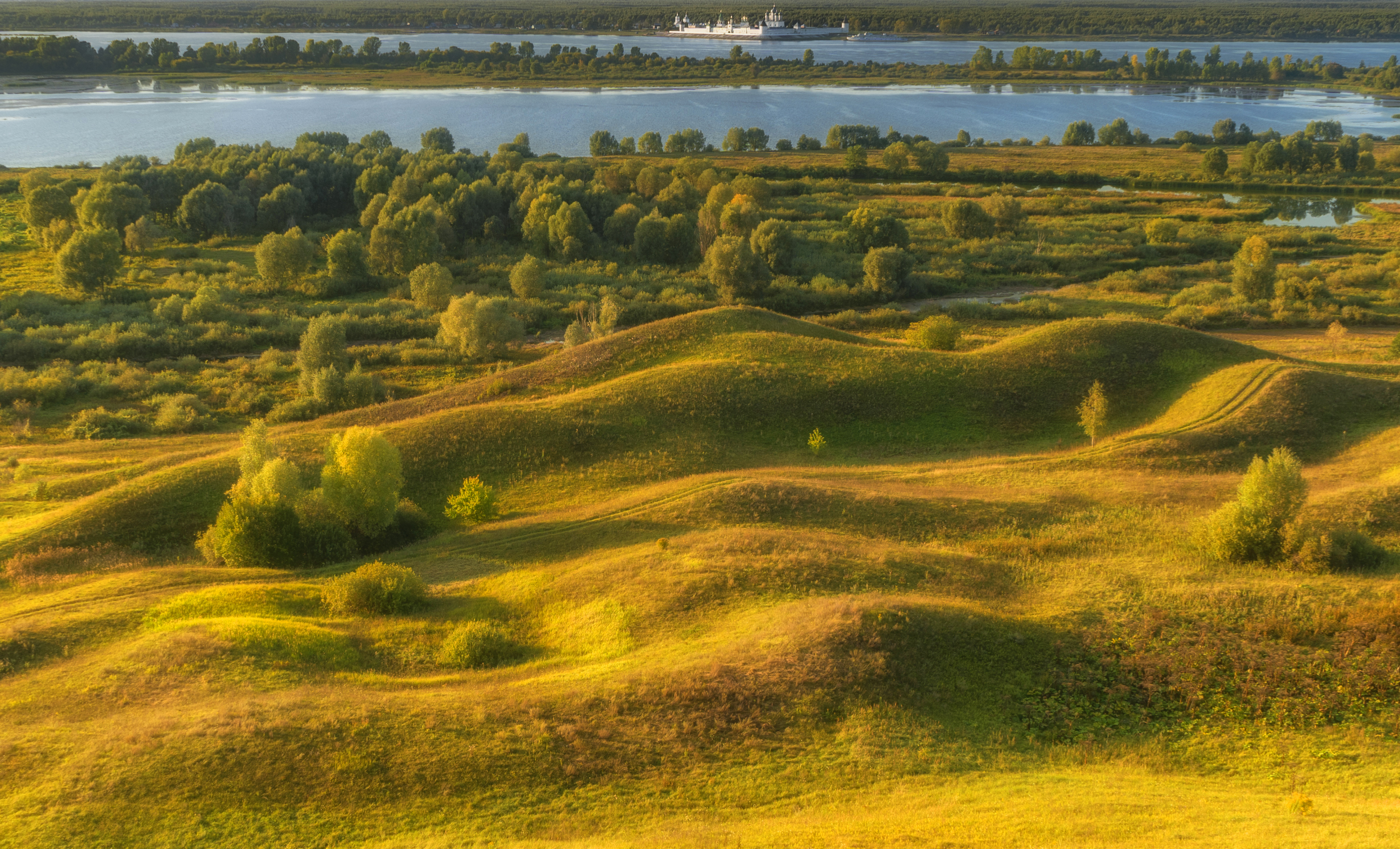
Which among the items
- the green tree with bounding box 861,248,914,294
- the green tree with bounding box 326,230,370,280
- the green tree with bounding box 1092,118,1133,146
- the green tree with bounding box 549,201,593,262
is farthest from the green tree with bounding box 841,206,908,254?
the green tree with bounding box 1092,118,1133,146

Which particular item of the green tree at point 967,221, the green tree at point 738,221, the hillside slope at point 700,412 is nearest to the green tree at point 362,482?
the hillside slope at point 700,412

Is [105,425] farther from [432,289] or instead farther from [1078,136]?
[1078,136]

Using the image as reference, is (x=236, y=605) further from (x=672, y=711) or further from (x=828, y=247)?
(x=828, y=247)

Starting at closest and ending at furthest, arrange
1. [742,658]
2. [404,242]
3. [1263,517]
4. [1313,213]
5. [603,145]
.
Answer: [742,658]
[1263,517]
[404,242]
[1313,213]
[603,145]

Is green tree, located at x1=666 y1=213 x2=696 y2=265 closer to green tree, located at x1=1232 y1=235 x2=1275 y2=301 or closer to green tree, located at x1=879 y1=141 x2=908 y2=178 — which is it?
green tree, located at x1=1232 y1=235 x2=1275 y2=301

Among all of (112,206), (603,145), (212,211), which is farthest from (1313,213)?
(112,206)

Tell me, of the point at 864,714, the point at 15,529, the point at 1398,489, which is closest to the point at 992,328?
the point at 1398,489
